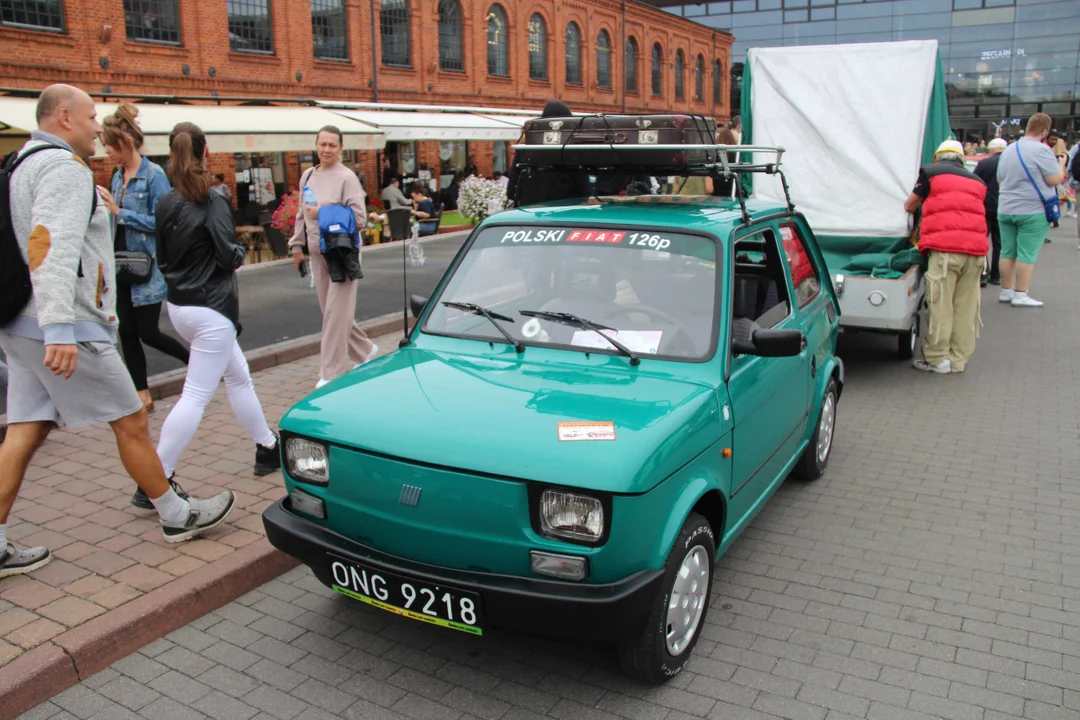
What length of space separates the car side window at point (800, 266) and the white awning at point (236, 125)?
12497 millimetres

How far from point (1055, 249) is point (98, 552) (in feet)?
60.3

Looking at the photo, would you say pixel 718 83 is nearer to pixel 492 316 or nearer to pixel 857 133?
pixel 857 133

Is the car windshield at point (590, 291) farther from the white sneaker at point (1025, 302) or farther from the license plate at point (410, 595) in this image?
the white sneaker at point (1025, 302)

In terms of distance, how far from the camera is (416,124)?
79.0 feet

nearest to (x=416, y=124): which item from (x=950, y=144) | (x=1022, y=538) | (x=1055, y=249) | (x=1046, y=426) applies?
(x=1055, y=249)

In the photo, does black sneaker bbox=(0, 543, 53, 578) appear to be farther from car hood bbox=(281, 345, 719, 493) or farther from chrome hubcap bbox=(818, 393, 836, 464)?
chrome hubcap bbox=(818, 393, 836, 464)

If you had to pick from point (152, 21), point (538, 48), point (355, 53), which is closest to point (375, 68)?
point (355, 53)

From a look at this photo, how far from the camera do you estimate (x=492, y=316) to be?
13.7 feet

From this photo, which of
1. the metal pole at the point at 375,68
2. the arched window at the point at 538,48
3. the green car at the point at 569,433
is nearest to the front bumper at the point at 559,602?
the green car at the point at 569,433

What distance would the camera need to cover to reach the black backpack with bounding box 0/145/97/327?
3.75m

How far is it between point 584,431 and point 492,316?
4.01 feet

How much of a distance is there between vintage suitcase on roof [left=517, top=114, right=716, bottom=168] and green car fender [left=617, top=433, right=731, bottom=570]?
219cm

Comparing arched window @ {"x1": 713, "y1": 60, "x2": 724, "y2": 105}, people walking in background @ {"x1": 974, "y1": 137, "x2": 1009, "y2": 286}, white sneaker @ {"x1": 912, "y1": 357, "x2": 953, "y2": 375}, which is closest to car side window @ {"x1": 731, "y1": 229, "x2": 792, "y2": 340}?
white sneaker @ {"x1": 912, "y1": 357, "x2": 953, "y2": 375}

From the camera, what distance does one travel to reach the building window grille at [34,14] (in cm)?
1706
